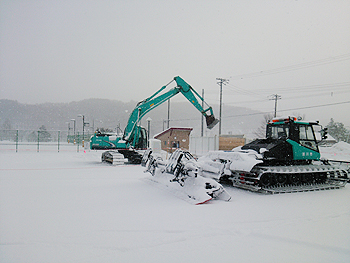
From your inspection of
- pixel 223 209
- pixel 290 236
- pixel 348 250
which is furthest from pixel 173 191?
pixel 348 250

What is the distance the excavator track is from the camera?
25.2 feet

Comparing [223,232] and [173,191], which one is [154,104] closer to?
[173,191]

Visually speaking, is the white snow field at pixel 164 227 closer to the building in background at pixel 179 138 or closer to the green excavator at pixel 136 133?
the green excavator at pixel 136 133

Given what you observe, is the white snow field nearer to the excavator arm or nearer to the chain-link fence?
the excavator arm

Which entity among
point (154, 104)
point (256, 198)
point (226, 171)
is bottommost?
point (256, 198)

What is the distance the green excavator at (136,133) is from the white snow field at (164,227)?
6621 mm

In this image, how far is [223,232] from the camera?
14.3ft

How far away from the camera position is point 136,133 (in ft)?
51.0

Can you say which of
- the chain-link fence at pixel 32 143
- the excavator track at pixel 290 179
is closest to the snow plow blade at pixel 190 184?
the excavator track at pixel 290 179

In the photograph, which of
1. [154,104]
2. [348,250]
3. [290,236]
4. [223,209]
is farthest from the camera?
[154,104]

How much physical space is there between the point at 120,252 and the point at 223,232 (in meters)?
1.75

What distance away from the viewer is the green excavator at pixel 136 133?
12.9m

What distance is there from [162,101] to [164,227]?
31.3 feet

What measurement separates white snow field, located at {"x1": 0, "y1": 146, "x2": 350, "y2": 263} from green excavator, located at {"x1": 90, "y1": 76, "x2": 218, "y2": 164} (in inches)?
261
